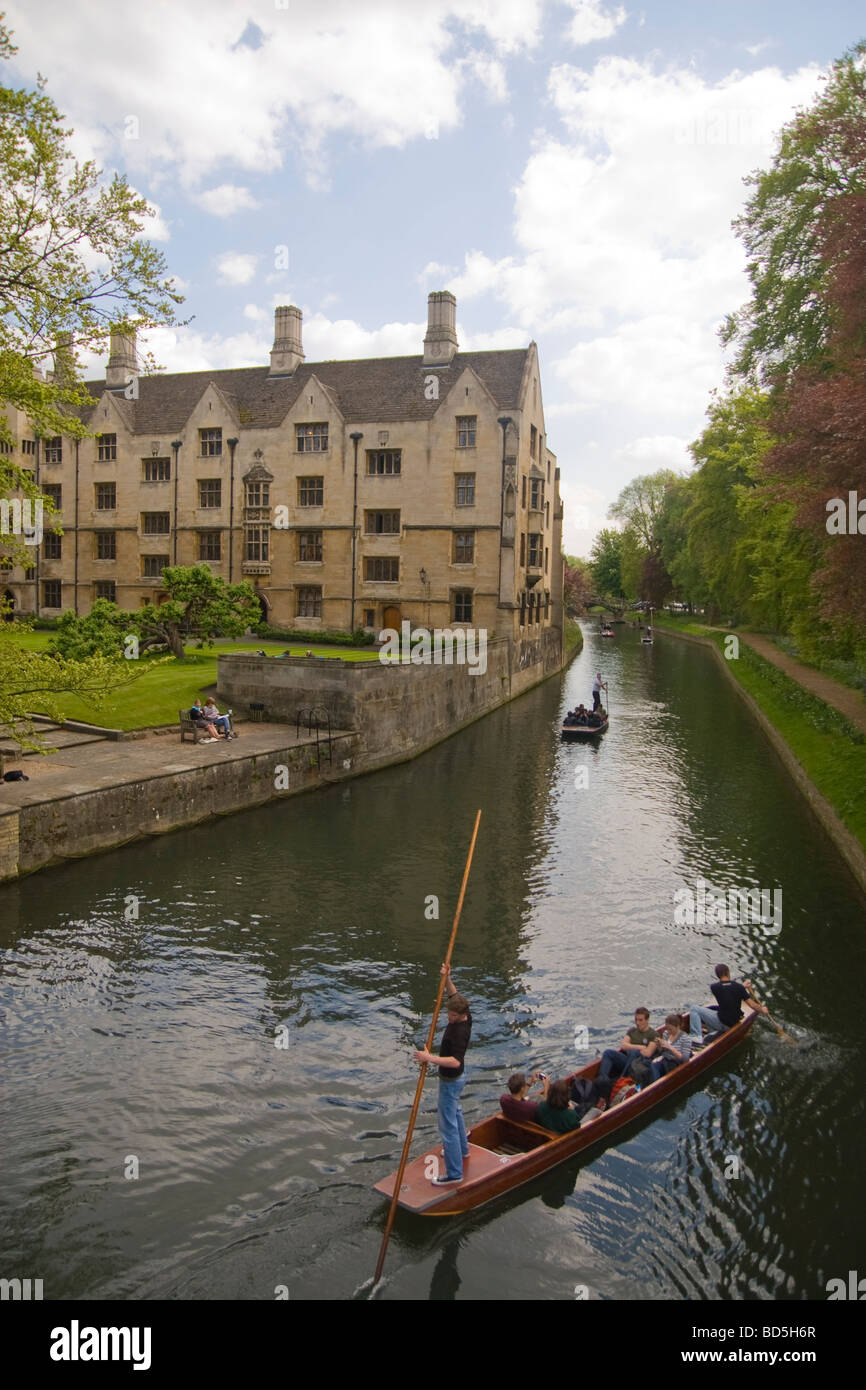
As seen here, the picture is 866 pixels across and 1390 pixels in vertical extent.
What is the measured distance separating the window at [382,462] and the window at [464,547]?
4.86 metres

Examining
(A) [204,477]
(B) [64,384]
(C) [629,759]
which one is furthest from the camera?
(A) [204,477]

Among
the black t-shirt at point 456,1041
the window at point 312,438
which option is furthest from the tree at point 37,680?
the window at point 312,438

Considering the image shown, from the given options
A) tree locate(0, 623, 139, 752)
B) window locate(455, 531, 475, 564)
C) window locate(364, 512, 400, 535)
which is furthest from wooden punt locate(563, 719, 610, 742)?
tree locate(0, 623, 139, 752)

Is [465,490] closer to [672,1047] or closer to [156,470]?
[156,470]

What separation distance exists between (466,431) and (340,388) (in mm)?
8406

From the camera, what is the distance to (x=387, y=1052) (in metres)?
13.5

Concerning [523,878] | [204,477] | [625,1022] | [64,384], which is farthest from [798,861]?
[204,477]

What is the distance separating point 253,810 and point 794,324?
24353 mm

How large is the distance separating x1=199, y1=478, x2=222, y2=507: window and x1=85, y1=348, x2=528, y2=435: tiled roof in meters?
3.53

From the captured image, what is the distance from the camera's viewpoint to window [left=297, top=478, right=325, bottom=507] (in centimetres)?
5050

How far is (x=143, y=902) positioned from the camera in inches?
737

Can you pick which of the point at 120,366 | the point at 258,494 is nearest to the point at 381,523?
the point at 258,494

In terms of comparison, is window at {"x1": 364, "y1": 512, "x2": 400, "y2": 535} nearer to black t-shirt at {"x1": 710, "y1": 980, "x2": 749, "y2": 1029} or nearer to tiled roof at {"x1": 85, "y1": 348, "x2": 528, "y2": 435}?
tiled roof at {"x1": 85, "y1": 348, "x2": 528, "y2": 435}
